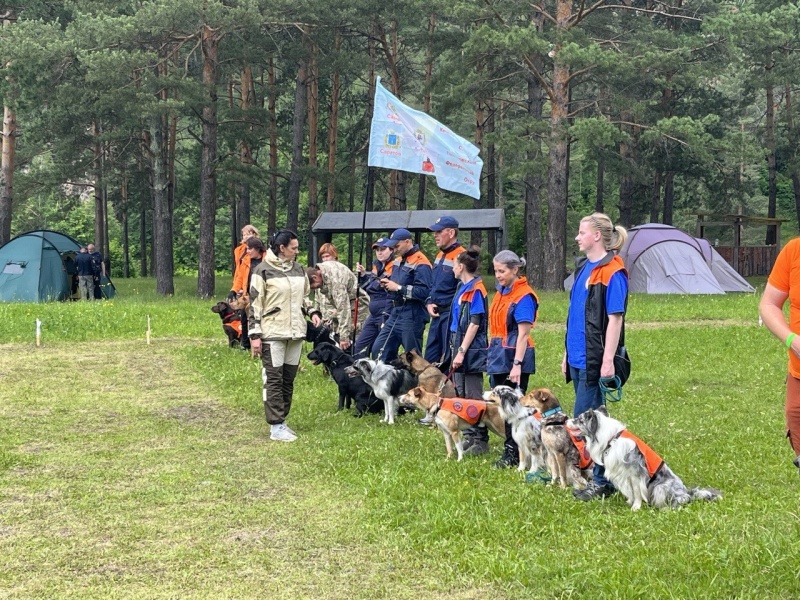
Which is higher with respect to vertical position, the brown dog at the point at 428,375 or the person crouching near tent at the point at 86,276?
the person crouching near tent at the point at 86,276

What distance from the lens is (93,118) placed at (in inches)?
1198

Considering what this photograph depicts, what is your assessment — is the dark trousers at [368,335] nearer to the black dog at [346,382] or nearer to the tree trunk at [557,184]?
the black dog at [346,382]

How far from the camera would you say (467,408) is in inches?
279

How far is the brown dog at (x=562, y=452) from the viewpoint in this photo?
619cm

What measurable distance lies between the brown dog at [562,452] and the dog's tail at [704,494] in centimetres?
76

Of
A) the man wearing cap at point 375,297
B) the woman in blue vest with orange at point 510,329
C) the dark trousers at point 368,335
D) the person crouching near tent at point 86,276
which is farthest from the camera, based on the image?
the person crouching near tent at point 86,276

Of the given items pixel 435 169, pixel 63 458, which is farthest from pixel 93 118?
pixel 63 458

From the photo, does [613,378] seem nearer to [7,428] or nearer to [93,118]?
[7,428]

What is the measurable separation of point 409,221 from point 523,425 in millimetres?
16767

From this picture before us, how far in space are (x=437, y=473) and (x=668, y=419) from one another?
10.6 feet

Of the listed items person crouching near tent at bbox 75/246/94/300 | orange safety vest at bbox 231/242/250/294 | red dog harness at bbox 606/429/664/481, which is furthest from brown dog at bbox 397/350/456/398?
person crouching near tent at bbox 75/246/94/300

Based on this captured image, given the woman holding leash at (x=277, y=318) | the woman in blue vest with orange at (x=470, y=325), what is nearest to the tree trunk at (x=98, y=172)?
the woman holding leash at (x=277, y=318)

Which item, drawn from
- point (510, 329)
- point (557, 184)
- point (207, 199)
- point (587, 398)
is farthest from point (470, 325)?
point (207, 199)

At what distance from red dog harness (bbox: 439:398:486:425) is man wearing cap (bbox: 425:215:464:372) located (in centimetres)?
174
